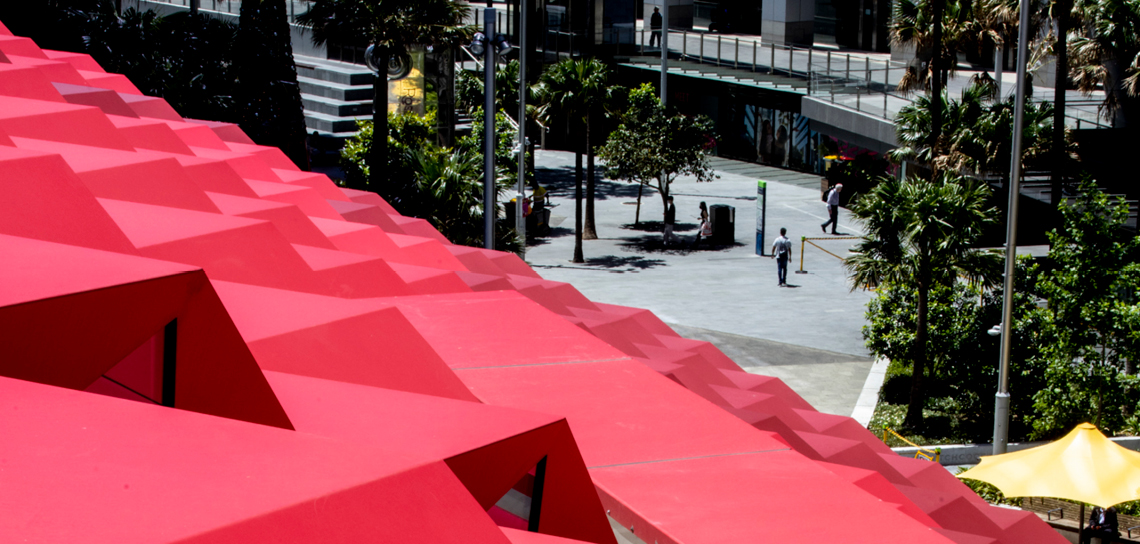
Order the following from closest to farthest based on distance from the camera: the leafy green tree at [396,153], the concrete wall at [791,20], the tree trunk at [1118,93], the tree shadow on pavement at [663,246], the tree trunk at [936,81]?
the leafy green tree at [396,153] < the tree trunk at [936,81] < the tree trunk at [1118,93] < the tree shadow on pavement at [663,246] < the concrete wall at [791,20]

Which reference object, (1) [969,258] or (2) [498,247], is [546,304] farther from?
(2) [498,247]

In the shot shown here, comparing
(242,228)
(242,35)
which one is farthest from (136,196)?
(242,35)

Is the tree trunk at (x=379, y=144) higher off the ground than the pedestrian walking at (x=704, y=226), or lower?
A: higher

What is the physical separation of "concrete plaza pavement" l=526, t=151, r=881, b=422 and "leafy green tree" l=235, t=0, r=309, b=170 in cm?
958

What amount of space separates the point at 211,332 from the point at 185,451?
1.48m

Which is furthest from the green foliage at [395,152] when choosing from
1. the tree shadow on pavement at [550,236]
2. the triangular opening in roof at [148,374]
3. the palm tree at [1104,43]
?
the triangular opening in roof at [148,374]

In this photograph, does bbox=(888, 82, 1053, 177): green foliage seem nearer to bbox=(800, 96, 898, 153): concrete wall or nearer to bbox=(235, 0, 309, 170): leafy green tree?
bbox=(800, 96, 898, 153): concrete wall

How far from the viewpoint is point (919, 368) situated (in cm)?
2214

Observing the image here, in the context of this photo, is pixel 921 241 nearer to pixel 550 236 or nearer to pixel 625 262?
pixel 625 262

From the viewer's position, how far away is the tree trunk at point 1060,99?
26.5 m

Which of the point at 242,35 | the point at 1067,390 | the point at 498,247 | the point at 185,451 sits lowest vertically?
the point at 1067,390

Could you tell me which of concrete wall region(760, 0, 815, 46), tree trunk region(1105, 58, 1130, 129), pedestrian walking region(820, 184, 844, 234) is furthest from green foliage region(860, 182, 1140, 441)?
A: concrete wall region(760, 0, 815, 46)

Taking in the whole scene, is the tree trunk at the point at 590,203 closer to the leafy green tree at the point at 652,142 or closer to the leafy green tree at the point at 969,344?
the leafy green tree at the point at 652,142

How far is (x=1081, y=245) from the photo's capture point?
20.6 meters
